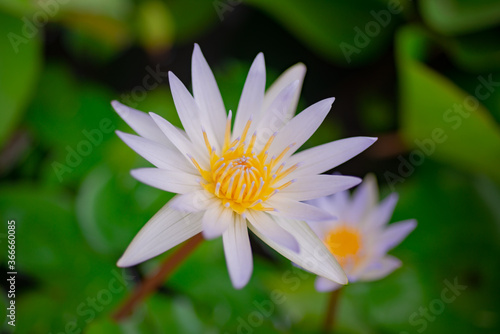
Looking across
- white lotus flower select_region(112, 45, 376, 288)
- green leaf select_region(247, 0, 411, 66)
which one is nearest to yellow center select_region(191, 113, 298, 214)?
white lotus flower select_region(112, 45, 376, 288)

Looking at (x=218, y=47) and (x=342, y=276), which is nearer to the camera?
(x=342, y=276)

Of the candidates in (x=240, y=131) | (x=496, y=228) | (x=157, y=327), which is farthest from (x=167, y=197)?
(x=496, y=228)

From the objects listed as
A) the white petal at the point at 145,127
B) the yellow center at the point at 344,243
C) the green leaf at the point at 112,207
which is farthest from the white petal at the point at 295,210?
the green leaf at the point at 112,207

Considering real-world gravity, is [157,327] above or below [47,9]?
below

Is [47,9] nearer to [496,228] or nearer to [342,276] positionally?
[342,276]

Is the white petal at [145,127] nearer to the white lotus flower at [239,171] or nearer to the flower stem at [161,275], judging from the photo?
the white lotus flower at [239,171]

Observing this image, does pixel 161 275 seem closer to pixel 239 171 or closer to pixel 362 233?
pixel 239 171

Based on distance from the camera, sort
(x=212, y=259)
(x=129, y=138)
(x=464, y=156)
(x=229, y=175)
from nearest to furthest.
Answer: (x=129, y=138) → (x=229, y=175) → (x=212, y=259) → (x=464, y=156)

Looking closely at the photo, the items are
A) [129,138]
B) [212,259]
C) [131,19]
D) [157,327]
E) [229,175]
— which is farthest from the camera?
[131,19]
